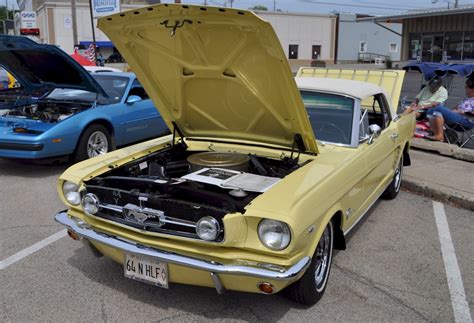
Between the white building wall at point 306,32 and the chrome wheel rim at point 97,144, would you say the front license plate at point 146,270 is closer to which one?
the chrome wheel rim at point 97,144

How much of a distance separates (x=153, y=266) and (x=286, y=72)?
5.08 ft

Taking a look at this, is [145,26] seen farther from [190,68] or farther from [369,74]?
[369,74]

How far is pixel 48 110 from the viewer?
7.29m

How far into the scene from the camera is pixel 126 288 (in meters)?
3.42

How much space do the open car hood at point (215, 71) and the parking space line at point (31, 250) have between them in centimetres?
150

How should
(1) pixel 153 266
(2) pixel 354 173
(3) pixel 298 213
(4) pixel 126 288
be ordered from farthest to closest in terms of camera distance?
1. (2) pixel 354 173
2. (4) pixel 126 288
3. (1) pixel 153 266
4. (3) pixel 298 213

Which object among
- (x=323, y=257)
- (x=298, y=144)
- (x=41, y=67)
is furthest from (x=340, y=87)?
(x=41, y=67)

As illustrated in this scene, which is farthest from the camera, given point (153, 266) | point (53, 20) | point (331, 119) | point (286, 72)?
point (53, 20)

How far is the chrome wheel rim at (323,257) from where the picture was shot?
3.28 metres

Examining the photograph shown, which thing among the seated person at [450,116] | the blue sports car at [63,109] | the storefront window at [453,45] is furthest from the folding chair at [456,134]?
the storefront window at [453,45]

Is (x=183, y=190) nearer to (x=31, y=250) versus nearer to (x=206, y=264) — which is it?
(x=206, y=264)

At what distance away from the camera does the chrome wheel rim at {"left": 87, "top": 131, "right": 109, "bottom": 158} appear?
23.0ft

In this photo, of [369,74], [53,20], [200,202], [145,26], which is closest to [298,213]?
[200,202]

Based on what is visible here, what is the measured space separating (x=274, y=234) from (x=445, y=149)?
583 centimetres
